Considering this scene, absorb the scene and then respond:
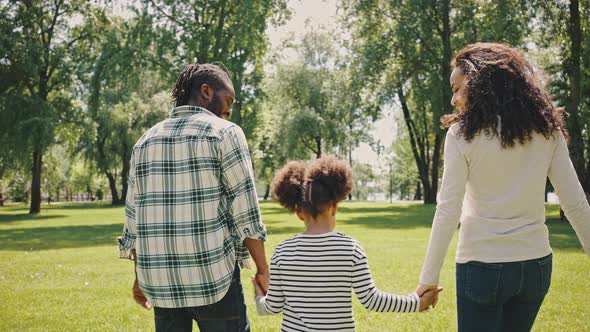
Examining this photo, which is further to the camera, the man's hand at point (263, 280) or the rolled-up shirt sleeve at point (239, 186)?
the man's hand at point (263, 280)

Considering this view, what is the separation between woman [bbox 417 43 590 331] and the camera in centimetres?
261

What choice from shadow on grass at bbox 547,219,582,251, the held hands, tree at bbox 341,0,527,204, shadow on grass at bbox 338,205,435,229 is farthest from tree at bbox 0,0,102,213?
the held hands

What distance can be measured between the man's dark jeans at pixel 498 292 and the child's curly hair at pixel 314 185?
2.46ft

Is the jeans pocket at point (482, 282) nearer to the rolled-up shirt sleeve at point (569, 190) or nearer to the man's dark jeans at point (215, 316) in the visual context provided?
the rolled-up shirt sleeve at point (569, 190)

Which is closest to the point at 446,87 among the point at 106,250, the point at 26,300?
the point at 106,250

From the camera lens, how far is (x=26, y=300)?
320 inches

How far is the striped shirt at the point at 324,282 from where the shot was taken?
8.96 feet

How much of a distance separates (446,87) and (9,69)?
22.6m

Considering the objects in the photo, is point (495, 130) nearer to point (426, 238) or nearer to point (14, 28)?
point (426, 238)

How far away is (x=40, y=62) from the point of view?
28.2 metres

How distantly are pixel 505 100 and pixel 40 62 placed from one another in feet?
97.9

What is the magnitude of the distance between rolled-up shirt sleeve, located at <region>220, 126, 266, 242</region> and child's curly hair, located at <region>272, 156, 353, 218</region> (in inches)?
8.0

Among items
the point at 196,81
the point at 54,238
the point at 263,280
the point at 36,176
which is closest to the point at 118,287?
the point at 263,280

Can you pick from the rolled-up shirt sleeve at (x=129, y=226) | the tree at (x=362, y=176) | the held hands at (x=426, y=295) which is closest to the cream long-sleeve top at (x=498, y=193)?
the held hands at (x=426, y=295)
